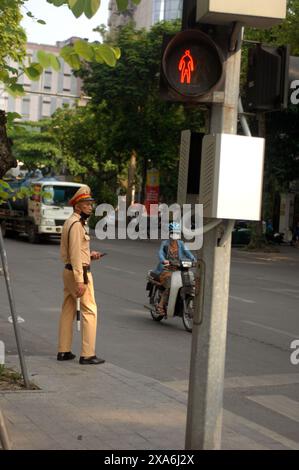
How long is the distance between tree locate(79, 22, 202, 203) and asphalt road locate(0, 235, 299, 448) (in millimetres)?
18158

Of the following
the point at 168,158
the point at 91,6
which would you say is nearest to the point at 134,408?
the point at 91,6

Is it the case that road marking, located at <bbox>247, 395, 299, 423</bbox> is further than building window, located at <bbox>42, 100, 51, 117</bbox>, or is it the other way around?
building window, located at <bbox>42, 100, 51, 117</bbox>

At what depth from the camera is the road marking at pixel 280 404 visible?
701cm

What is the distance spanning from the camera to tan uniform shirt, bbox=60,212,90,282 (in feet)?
27.2

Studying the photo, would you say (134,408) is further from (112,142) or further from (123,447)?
(112,142)

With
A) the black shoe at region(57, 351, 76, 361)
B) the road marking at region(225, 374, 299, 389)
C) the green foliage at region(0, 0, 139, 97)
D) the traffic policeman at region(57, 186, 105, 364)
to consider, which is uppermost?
the green foliage at region(0, 0, 139, 97)

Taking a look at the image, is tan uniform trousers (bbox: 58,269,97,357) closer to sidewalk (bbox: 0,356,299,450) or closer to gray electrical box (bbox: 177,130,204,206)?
sidewalk (bbox: 0,356,299,450)

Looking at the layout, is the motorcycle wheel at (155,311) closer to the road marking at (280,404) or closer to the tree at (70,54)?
the road marking at (280,404)

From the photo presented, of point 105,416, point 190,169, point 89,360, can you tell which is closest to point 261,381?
point 89,360

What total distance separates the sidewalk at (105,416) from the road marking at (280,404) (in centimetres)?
72

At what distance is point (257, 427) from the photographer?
6164 mm

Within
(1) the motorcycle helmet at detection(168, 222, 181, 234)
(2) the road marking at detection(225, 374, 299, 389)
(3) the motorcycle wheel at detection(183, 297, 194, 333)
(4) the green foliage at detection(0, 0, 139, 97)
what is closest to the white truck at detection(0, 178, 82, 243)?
(1) the motorcycle helmet at detection(168, 222, 181, 234)

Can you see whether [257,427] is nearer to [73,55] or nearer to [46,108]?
[73,55]

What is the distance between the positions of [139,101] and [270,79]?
112 ft
